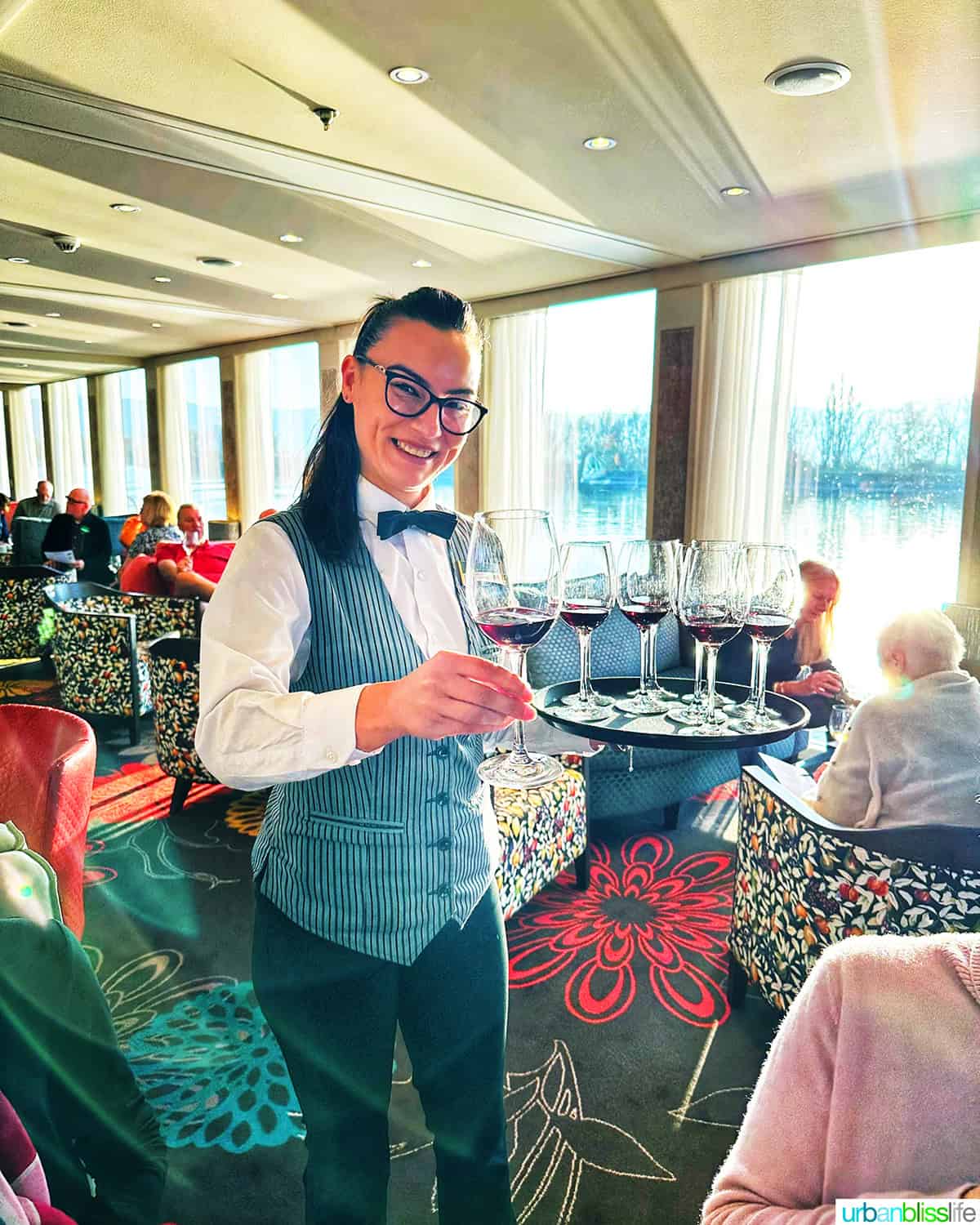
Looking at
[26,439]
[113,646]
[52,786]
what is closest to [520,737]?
[52,786]

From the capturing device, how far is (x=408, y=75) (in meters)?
3.33

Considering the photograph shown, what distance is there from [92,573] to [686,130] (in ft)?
22.2

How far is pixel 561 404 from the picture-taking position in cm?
786

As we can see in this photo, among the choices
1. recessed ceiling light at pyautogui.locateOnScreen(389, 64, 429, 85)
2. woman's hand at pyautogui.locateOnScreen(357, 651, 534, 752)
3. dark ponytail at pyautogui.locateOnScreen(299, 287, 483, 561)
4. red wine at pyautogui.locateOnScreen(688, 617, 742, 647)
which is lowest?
red wine at pyautogui.locateOnScreen(688, 617, 742, 647)

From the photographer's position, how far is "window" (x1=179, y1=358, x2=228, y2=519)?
11219 mm

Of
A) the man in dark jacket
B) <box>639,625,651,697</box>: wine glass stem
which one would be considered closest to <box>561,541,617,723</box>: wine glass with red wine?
<box>639,625,651,697</box>: wine glass stem

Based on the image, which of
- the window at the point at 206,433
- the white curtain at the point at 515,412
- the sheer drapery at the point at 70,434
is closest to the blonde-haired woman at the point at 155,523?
the white curtain at the point at 515,412

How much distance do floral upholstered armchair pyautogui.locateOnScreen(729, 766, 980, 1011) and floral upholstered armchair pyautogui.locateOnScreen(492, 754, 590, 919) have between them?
640mm

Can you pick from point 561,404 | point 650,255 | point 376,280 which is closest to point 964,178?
point 650,255

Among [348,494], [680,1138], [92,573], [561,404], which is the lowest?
[680,1138]

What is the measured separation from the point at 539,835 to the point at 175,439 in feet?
34.6

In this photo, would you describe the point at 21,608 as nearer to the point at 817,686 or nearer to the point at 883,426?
the point at 817,686

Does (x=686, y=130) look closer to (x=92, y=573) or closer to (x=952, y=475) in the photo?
(x=952, y=475)

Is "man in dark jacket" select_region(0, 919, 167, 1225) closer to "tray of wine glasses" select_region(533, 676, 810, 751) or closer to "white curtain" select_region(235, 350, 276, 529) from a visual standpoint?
"tray of wine glasses" select_region(533, 676, 810, 751)
